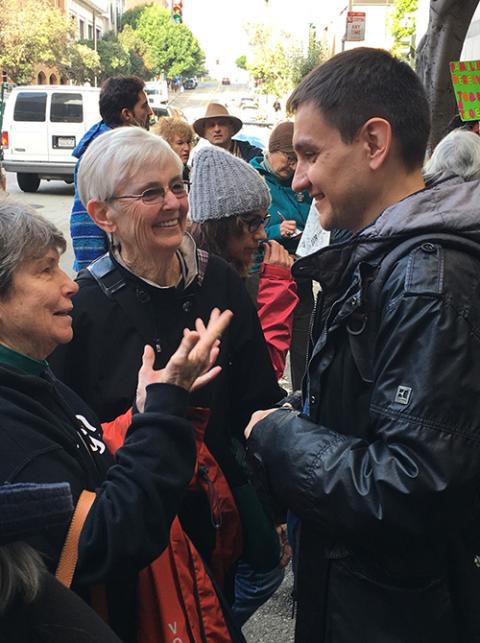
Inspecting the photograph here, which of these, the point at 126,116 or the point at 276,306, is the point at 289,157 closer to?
the point at 126,116

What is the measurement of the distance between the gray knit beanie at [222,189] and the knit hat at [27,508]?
6.25 ft

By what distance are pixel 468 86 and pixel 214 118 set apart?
7.67 ft

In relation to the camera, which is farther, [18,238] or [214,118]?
[214,118]

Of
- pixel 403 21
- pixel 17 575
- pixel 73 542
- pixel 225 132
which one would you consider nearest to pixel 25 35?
pixel 403 21

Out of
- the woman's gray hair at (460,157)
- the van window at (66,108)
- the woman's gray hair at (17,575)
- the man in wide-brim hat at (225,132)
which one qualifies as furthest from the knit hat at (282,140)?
the van window at (66,108)

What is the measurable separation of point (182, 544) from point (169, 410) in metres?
0.37

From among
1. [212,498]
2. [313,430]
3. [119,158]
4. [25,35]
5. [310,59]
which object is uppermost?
[119,158]

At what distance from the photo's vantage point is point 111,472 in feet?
5.35

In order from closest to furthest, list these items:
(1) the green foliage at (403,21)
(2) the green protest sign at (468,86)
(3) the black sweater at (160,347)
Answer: (3) the black sweater at (160,347) < (2) the green protest sign at (468,86) < (1) the green foliage at (403,21)

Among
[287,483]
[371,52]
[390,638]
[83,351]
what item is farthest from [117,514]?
[371,52]

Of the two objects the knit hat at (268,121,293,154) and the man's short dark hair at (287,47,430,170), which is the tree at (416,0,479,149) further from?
the man's short dark hair at (287,47,430,170)

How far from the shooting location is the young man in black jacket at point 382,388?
4.34 ft

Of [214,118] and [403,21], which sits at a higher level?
[403,21]

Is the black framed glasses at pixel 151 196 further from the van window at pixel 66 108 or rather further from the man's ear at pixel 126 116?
the van window at pixel 66 108
